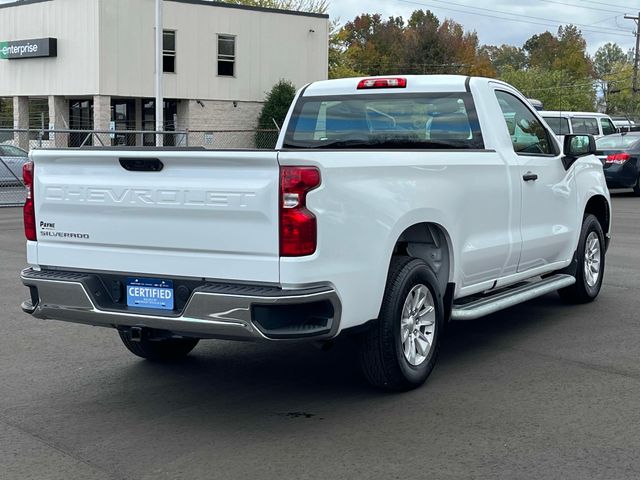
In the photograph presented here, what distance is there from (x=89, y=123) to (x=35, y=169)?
35.9 m

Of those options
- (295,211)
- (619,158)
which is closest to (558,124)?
(619,158)

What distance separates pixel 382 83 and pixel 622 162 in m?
17.0

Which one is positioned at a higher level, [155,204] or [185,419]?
[155,204]

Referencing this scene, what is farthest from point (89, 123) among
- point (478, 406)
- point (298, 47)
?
point (478, 406)

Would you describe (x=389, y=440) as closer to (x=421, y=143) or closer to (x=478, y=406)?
(x=478, y=406)

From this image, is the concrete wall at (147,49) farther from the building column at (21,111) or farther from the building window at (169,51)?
A: the building column at (21,111)

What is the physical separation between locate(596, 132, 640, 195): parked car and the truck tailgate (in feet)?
63.6

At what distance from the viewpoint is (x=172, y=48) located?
39.1 m

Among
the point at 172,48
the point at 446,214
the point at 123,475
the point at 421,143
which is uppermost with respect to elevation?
the point at 172,48

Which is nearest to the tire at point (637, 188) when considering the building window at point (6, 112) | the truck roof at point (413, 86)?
the truck roof at point (413, 86)

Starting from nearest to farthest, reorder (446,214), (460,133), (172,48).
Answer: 1. (446,214)
2. (460,133)
3. (172,48)

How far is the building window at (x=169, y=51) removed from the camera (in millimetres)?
38875

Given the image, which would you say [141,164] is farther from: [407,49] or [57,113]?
[407,49]

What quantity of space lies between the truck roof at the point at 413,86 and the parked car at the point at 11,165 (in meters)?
15.9
